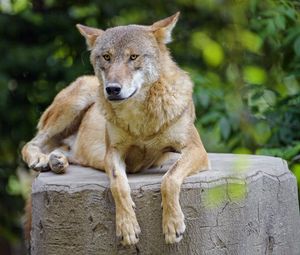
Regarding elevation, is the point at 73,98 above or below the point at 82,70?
above

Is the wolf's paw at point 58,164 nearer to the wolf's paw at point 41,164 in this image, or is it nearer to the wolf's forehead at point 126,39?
the wolf's paw at point 41,164

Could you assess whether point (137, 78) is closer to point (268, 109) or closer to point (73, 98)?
point (73, 98)

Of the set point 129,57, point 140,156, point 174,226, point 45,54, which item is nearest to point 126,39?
point 129,57

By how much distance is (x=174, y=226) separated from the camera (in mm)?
4906

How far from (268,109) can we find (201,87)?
62 centimetres

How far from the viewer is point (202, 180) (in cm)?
512

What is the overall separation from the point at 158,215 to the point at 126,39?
1.15m

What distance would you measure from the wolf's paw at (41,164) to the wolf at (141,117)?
184 millimetres

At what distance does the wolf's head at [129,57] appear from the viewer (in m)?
5.07

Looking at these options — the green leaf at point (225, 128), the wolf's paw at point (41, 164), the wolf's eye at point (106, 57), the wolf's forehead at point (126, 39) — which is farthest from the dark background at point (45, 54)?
the wolf's eye at point (106, 57)

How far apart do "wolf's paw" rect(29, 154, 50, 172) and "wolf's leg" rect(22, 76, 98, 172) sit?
74mm

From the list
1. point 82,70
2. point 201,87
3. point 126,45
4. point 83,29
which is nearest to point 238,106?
point 126,45

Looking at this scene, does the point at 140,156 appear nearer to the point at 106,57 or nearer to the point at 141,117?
the point at 141,117

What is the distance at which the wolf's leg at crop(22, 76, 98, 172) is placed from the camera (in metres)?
6.40
